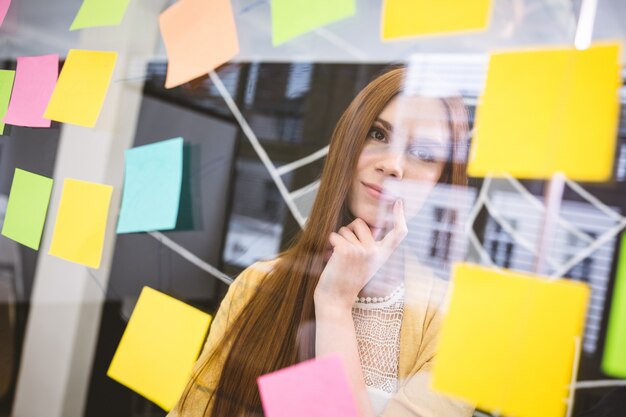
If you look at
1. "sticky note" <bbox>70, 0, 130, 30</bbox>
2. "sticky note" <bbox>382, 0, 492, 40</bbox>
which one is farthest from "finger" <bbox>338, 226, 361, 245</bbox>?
"sticky note" <bbox>70, 0, 130, 30</bbox>

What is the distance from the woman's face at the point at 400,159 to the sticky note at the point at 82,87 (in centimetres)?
58

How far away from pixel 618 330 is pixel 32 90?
114 cm

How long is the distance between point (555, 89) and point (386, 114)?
20cm

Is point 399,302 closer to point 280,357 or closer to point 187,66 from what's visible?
point 280,357

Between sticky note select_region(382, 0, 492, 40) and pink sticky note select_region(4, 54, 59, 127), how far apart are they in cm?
74

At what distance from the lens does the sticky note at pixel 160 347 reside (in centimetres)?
78

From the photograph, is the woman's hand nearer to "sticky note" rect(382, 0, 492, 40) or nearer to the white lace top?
the white lace top

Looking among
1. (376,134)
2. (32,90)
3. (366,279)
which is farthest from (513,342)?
(32,90)

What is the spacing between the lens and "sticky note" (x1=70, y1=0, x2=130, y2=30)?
964mm

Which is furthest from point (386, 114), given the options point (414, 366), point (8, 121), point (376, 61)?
point (8, 121)

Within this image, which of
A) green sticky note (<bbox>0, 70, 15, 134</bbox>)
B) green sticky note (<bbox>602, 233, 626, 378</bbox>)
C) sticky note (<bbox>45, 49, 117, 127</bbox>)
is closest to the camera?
green sticky note (<bbox>602, 233, 626, 378</bbox>)

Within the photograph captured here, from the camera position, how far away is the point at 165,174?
85 cm

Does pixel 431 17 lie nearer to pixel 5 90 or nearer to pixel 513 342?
pixel 513 342

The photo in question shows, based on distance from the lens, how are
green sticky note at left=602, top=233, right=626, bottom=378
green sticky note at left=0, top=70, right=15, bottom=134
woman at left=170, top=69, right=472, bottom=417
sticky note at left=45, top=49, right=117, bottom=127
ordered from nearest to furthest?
green sticky note at left=602, top=233, right=626, bottom=378, woman at left=170, top=69, right=472, bottom=417, sticky note at left=45, top=49, right=117, bottom=127, green sticky note at left=0, top=70, right=15, bottom=134
